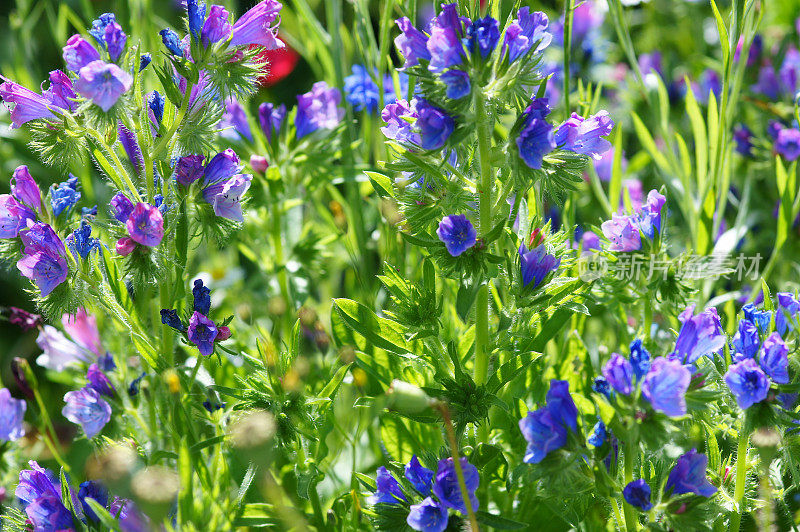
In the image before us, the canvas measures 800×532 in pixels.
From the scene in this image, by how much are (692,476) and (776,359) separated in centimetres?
28

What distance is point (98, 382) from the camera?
1969mm

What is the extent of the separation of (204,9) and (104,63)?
248 millimetres

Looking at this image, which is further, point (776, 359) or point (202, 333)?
point (202, 333)

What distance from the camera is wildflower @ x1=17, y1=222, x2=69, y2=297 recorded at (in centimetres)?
165

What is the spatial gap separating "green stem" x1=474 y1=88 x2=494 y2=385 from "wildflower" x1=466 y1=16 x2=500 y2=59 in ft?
0.24

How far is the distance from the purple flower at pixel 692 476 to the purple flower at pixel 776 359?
209 millimetres

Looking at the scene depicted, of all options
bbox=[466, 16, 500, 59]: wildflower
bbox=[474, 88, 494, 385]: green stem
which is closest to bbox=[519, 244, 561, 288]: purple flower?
bbox=[474, 88, 494, 385]: green stem

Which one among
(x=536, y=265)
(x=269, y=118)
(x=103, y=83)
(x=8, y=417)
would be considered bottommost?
(x=8, y=417)

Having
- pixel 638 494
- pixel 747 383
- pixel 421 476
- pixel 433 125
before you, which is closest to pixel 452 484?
pixel 421 476

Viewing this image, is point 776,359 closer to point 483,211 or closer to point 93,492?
point 483,211

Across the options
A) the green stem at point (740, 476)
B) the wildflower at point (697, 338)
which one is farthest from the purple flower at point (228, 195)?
the green stem at point (740, 476)

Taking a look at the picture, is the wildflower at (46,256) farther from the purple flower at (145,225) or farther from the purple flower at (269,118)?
the purple flower at (269,118)

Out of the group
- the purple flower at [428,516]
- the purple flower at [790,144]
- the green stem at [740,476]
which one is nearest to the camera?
the purple flower at [428,516]

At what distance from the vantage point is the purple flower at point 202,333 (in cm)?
171
